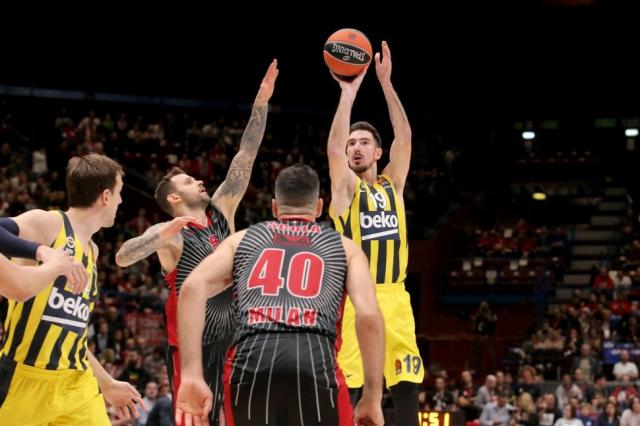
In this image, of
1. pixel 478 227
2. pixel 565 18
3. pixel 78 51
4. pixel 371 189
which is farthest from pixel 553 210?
pixel 371 189

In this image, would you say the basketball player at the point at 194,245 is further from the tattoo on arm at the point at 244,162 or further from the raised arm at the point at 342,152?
the raised arm at the point at 342,152

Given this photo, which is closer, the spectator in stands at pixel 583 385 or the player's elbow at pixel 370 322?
the player's elbow at pixel 370 322

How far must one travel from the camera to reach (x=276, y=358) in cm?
504

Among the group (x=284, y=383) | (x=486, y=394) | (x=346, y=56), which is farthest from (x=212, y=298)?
(x=486, y=394)

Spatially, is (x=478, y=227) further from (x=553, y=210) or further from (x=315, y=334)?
(x=315, y=334)

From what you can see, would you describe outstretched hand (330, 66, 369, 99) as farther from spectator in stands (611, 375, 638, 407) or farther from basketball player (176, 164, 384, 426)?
spectator in stands (611, 375, 638, 407)

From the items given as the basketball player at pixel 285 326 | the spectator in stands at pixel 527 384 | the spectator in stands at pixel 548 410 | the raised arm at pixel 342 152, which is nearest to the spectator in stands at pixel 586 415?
the spectator in stands at pixel 548 410

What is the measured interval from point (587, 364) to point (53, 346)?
53.8 feet

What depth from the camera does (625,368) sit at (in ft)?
66.2

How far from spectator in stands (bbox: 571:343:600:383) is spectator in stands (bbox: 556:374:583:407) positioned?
1.02 m

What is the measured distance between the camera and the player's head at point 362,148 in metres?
8.98

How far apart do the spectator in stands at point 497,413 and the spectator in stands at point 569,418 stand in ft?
2.90

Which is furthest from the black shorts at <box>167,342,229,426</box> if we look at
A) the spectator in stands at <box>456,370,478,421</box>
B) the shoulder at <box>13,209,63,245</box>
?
the spectator in stands at <box>456,370,478,421</box>

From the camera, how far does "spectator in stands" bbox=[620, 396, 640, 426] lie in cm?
1708
